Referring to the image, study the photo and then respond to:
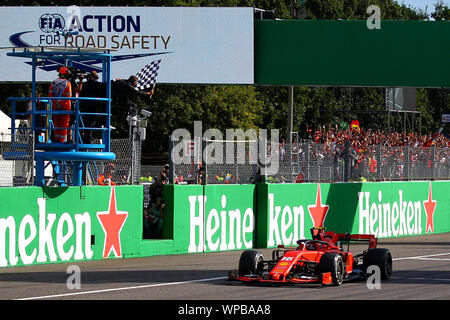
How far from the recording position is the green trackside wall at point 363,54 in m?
30.0

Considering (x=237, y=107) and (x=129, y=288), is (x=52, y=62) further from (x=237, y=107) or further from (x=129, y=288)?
(x=237, y=107)

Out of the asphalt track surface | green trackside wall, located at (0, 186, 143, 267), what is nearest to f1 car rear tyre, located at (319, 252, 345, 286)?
the asphalt track surface

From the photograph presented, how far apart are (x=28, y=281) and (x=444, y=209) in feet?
67.4

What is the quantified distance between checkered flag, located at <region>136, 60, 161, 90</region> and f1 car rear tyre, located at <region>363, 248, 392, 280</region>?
17474 mm

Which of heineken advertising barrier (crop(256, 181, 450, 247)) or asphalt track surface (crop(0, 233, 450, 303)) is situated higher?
heineken advertising barrier (crop(256, 181, 450, 247))

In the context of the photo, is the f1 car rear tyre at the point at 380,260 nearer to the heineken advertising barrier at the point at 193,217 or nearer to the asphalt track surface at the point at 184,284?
the asphalt track surface at the point at 184,284

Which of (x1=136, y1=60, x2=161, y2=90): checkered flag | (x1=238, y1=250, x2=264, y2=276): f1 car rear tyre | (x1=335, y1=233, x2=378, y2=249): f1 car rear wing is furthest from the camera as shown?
(x1=136, y1=60, x2=161, y2=90): checkered flag

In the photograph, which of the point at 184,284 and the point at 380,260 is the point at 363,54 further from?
the point at 184,284

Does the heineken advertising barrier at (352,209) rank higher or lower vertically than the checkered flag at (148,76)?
lower

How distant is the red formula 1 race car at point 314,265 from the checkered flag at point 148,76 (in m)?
17.0

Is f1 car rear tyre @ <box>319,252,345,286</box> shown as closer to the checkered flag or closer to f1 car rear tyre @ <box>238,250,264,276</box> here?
f1 car rear tyre @ <box>238,250,264,276</box>

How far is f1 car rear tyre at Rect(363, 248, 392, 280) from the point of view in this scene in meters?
15.6

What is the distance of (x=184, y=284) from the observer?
586 inches

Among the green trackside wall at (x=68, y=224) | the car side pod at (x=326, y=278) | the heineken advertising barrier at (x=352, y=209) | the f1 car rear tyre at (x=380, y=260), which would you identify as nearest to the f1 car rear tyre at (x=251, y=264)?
the car side pod at (x=326, y=278)
